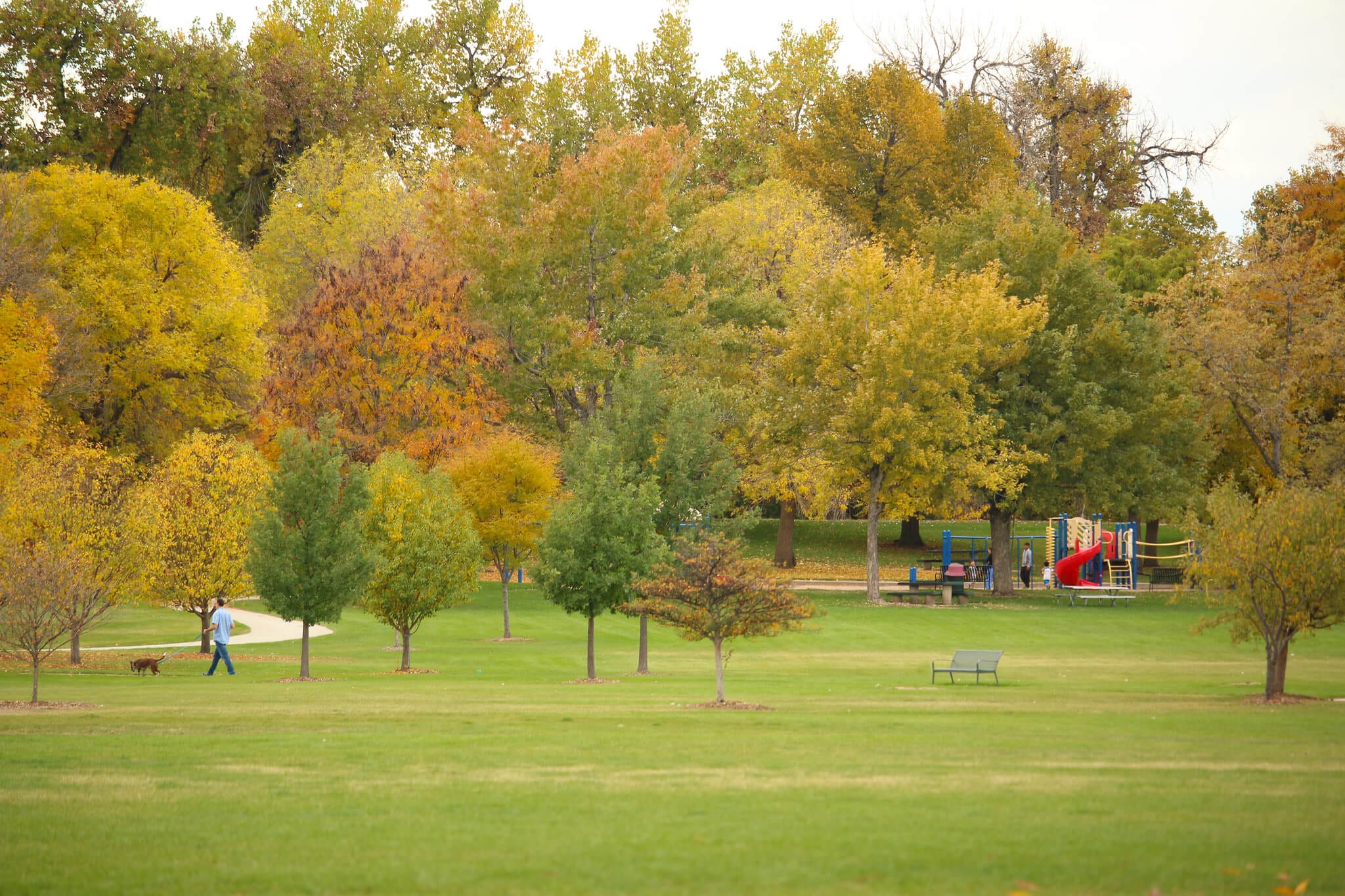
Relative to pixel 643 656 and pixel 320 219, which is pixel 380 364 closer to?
pixel 320 219

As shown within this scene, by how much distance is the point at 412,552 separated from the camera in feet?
104

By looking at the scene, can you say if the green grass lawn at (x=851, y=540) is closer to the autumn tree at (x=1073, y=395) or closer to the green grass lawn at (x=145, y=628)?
the autumn tree at (x=1073, y=395)

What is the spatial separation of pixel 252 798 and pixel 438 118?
65931 millimetres

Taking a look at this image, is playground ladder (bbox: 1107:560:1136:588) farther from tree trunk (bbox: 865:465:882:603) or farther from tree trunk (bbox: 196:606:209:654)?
tree trunk (bbox: 196:606:209:654)

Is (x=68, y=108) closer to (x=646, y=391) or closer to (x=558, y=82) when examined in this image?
(x=558, y=82)

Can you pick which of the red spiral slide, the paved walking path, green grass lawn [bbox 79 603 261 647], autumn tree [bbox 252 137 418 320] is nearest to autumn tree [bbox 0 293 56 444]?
green grass lawn [bbox 79 603 261 647]

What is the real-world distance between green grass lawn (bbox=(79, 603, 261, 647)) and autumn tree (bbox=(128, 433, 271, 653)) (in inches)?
93.9

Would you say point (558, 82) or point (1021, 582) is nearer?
point (1021, 582)

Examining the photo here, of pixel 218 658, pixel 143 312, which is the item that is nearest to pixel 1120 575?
pixel 218 658

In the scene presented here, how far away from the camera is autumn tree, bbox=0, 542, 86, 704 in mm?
22859

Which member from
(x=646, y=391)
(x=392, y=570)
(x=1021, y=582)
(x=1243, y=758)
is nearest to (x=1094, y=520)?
(x=1021, y=582)

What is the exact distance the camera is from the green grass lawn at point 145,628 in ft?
134

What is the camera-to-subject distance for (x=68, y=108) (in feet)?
172

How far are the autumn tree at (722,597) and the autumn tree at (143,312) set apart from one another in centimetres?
2881
